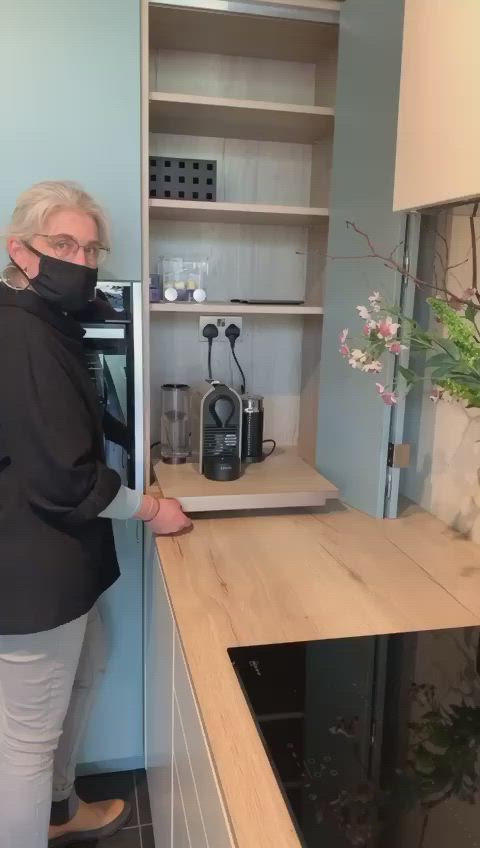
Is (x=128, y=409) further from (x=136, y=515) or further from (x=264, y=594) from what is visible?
(x=264, y=594)

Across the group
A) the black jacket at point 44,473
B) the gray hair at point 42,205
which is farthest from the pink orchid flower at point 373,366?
the gray hair at point 42,205

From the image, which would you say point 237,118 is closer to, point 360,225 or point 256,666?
point 360,225

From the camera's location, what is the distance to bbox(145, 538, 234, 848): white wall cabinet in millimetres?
898

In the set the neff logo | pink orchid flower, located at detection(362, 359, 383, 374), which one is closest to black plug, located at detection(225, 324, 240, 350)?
pink orchid flower, located at detection(362, 359, 383, 374)

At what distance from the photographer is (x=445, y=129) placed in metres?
0.96

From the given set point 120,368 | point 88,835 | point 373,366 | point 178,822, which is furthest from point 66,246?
point 88,835

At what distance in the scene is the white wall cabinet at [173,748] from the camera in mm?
898

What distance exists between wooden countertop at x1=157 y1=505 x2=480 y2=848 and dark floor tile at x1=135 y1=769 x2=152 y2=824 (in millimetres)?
864

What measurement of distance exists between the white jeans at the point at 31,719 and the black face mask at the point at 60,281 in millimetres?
654

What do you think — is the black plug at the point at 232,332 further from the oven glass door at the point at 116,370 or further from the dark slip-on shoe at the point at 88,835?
the dark slip-on shoe at the point at 88,835

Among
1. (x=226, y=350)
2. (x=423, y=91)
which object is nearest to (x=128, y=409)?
(x=226, y=350)

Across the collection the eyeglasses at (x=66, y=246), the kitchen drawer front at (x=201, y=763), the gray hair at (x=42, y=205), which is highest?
the gray hair at (x=42, y=205)

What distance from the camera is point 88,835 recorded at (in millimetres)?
1762

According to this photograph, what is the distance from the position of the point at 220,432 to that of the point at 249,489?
0.17 metres
